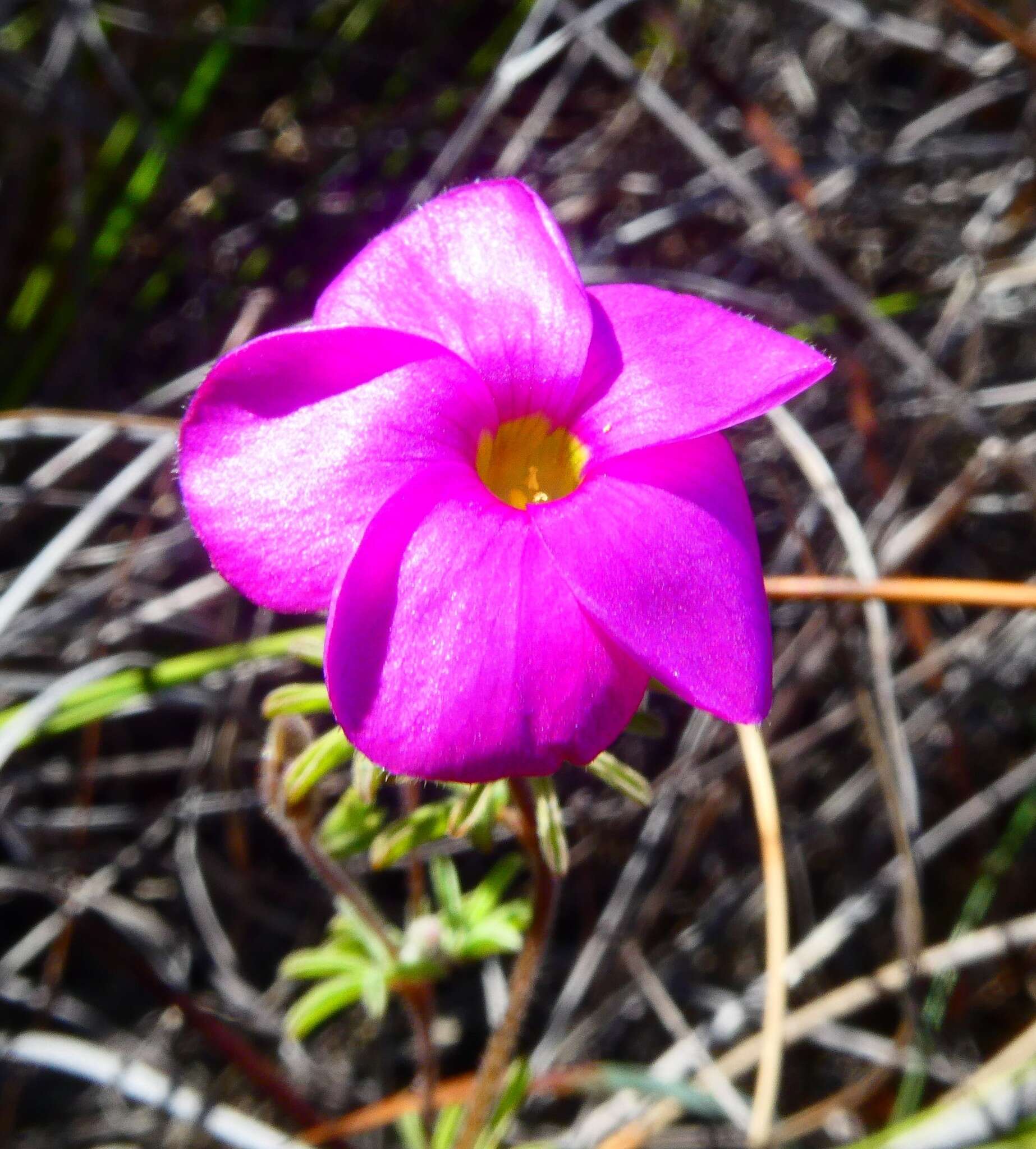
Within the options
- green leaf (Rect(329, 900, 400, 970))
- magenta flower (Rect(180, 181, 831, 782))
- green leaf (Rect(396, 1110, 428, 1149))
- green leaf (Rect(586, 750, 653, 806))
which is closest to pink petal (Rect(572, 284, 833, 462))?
magenta flower (Rect(180, 181, 831, 782))

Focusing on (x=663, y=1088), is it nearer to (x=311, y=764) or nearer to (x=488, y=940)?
(x=488, y=940)

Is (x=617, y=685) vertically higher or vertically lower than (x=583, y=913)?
higher

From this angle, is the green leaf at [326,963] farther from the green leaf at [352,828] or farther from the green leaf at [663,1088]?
the green leaf at [663,1088]

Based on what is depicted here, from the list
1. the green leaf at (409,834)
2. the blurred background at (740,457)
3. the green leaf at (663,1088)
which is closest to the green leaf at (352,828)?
the green leaf at (409,834)

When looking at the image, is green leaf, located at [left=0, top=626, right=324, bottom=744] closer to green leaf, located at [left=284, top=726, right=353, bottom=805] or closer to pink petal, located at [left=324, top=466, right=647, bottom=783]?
green leaf, located at [left=284, top=726, right=353, bottom=805]

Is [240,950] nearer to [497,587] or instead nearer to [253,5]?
[497,587]

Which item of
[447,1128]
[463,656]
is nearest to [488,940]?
[447,1128]

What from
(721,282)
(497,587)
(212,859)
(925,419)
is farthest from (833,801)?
(497,587)
